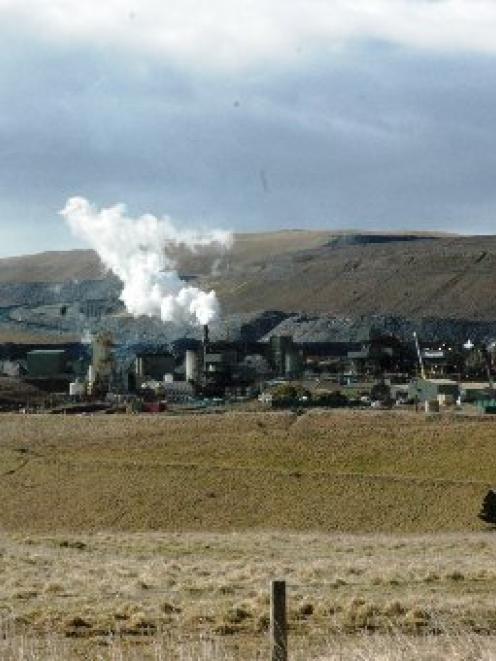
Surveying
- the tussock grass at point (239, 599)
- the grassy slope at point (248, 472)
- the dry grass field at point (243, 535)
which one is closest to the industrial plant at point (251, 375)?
the grassy slope at point (248, 472)

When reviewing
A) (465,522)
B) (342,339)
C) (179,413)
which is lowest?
(465,522)

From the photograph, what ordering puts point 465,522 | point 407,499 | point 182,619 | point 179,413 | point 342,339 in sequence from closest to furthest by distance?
point 182,619, point 465,522, point 407,499, point 179,413, point 342,339

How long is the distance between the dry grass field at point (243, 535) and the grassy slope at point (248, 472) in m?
0.14

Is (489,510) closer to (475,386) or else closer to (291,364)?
(475,386)

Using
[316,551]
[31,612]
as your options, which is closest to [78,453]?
[316,551]

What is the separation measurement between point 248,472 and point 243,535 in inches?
641

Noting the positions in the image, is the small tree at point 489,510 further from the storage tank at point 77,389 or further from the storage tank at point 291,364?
the storage tank at point 291,364

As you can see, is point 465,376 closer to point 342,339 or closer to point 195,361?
point 195,361

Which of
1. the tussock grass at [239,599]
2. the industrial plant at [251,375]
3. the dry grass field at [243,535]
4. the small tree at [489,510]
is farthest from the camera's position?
the industrial plant at [251,375]

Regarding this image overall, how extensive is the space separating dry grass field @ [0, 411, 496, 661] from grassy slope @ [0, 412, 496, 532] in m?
0.14

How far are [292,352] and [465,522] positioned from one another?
3433 inches

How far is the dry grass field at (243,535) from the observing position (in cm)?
1589

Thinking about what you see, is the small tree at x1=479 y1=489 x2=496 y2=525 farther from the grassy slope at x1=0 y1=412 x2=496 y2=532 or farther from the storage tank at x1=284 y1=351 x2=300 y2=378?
the storage tank at x1=284 y1=351 x2=300 y2=378

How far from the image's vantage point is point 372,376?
418ft
